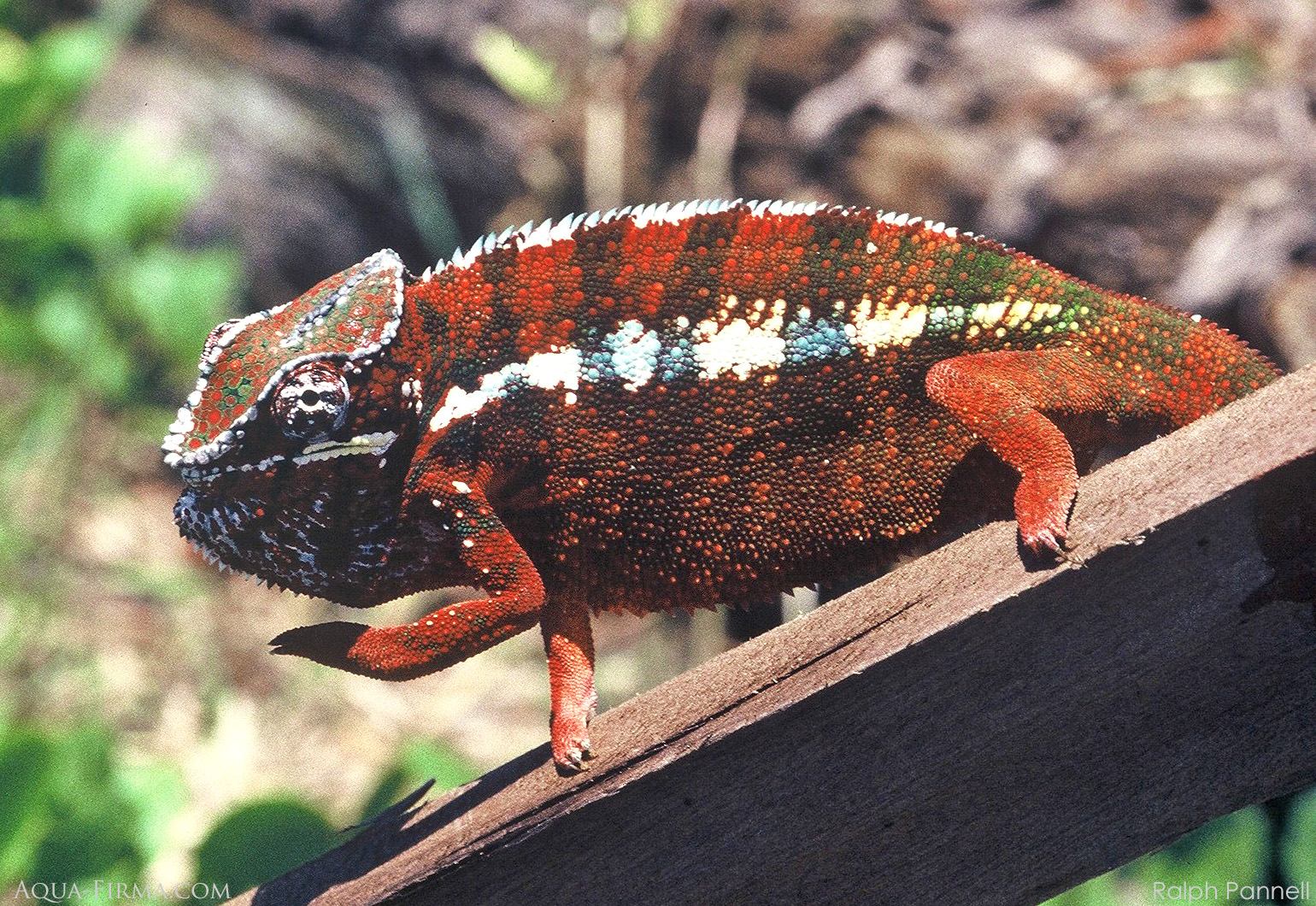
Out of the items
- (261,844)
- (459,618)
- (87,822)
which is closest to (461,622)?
(459,618)

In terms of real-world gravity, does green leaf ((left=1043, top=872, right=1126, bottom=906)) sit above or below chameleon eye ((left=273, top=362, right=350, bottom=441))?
below

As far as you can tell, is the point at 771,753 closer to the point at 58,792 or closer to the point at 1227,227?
the point at 58,792

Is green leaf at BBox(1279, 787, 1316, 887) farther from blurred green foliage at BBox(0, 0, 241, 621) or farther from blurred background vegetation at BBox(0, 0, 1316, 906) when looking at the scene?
blurred green foliage at BBox(0, 0, 241, 621)

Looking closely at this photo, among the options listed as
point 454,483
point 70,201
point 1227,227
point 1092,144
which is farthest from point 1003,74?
point 454,483

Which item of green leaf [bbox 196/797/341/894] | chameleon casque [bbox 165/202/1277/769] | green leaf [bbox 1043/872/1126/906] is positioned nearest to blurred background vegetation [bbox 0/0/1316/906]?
green leaf [bbox 196/797/341/894]

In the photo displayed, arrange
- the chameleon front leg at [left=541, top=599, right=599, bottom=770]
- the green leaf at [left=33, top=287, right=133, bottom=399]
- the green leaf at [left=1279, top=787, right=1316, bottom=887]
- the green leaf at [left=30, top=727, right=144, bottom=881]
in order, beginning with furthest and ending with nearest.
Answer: the green leaf at [left=33, top=287, right=133, bottom=399], the green leaf at [left=30, top=727, right=144, bottom=881], the green leaf at [left=1279, top=787, right=1316, bottom=887], the chameleon front leg at [left=541, top=599, right=599, bottom=770]

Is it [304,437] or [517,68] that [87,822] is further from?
[517,68]
